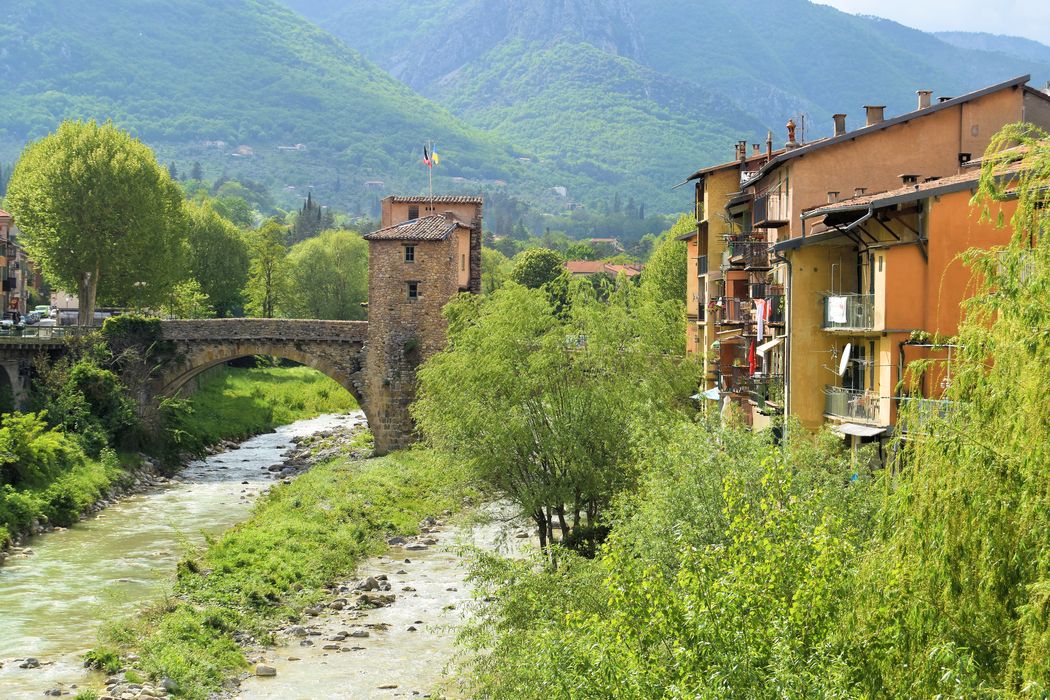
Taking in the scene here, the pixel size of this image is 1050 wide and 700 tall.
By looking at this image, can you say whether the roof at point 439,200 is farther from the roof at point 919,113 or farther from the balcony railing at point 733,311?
the roof at point 919,113

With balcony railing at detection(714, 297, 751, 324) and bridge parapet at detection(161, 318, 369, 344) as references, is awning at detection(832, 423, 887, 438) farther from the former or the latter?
bridge parapet at detection(161, 318, 369, 344)

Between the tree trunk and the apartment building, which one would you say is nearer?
the apartment building

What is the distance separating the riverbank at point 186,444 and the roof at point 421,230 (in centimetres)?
1394

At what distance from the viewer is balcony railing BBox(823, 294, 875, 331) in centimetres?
Answer: 2534

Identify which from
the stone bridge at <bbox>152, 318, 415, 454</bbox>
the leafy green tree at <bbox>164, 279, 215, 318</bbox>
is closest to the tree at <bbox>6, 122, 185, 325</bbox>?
the stone bridge at <bbox>152, 318, 415, 454</bbox>

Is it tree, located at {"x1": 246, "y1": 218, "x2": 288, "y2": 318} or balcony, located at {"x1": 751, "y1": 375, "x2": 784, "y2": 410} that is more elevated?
tree, located at {"x1": 246, "y1": 218, "x2": 288, "y2": 318}

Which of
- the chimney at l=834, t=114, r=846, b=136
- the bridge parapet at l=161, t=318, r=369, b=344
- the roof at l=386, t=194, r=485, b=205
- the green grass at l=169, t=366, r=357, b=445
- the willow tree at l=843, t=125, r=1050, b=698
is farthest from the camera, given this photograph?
the green grass at l=169, t=366, r=357, b=445

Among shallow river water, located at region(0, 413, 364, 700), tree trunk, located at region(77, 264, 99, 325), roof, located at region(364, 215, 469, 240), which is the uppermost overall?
roof, located at region(364, 215, 469, 240)

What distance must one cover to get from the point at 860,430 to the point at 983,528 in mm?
13818

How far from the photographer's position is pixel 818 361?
28594 mm

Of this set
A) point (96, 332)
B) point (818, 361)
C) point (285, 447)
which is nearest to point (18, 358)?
point (96, 332)

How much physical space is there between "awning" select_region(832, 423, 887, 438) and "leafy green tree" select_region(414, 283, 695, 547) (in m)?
4.61

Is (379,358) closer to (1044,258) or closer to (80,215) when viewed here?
(80,215)

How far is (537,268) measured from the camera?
10619 cm
